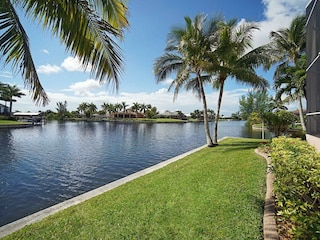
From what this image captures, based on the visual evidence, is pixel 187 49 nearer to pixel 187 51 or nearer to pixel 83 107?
pixel 187 51

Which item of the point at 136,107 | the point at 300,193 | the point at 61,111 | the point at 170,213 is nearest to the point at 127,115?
the point at 136,107

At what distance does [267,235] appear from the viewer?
2.95m

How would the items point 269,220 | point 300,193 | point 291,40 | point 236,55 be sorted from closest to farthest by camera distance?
1. point 300,193
2. point 269,220
3. point 236,55
4. point 291,40

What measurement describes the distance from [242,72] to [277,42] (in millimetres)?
6490

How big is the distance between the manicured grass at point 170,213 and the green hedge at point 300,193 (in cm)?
78

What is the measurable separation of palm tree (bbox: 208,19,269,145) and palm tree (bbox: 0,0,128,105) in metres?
8.49

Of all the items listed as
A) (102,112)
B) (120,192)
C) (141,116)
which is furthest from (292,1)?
(102,112)

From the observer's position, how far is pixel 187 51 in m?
10.8

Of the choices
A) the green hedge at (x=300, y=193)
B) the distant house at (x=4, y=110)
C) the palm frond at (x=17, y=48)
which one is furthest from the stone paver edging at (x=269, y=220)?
the distant house at (x=4, y=110)

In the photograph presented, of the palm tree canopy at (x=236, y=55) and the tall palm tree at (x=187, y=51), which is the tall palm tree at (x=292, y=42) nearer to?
the palm tree canopy at (x=236, y=55)

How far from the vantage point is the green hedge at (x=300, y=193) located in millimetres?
2197

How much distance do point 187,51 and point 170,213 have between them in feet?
28.2

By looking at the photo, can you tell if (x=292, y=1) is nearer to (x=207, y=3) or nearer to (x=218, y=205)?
(x=207, y=3)

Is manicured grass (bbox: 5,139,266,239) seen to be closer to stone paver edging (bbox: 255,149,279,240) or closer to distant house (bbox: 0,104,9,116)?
stone paver edging (bbox: 255,149,279,240)
